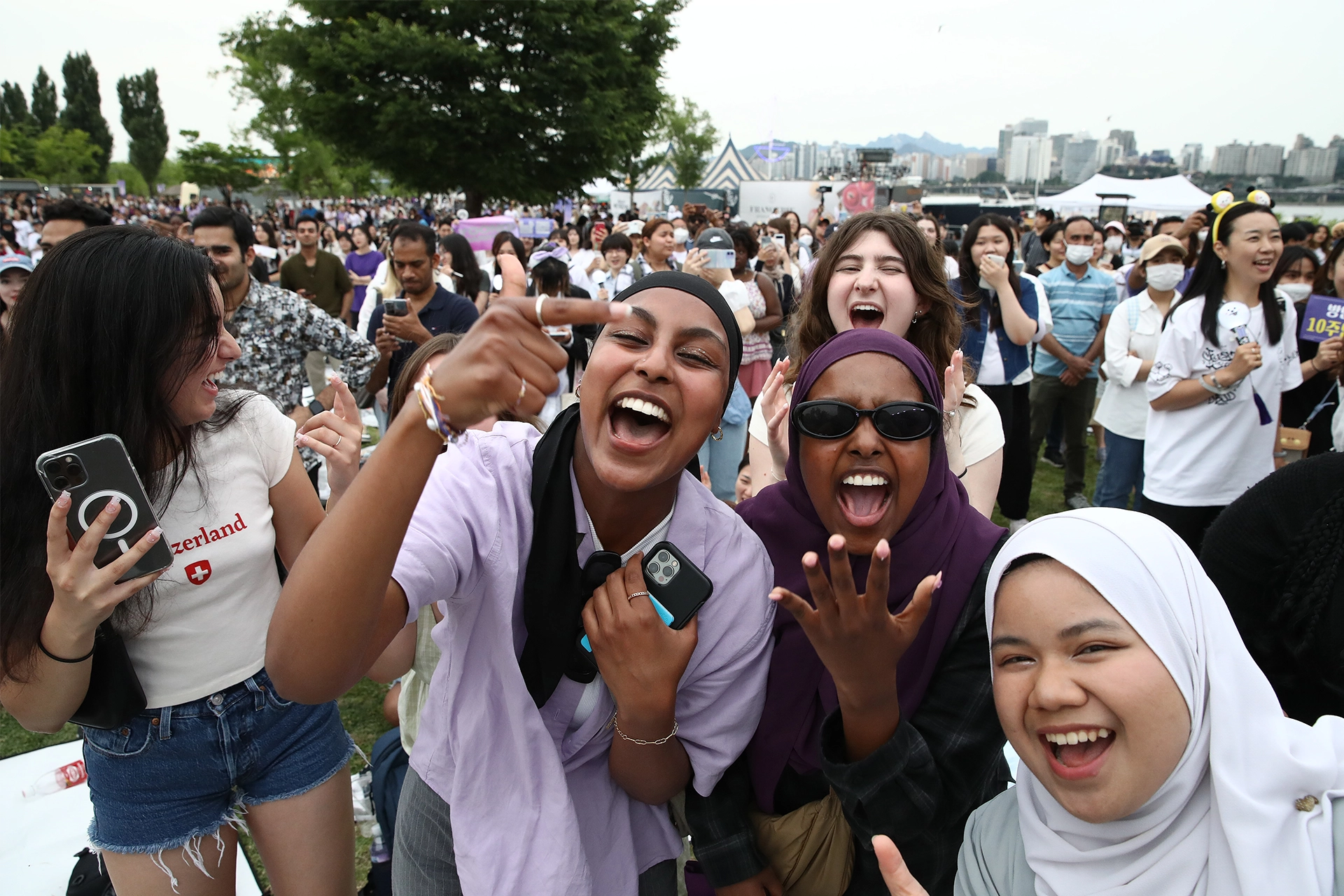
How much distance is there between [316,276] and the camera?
8328 mm

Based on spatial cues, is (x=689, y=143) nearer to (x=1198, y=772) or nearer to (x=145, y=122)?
(x=145, y=122)

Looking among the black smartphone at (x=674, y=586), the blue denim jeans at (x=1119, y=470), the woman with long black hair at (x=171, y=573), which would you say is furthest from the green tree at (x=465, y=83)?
the black smartphone at (x=674, y=586)

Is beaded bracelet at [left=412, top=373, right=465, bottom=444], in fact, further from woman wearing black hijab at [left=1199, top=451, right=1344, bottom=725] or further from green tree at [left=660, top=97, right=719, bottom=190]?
green tree at [left=660, top=97, right=719, bottom=190]

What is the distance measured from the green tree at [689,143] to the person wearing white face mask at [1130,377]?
68889 millimetres

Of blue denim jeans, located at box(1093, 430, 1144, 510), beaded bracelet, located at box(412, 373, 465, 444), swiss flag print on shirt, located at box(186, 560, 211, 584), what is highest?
beaded bracelet, located at box(412, 373, 465, 444)

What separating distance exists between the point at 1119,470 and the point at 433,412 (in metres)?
5.53

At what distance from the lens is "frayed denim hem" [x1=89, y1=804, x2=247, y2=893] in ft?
6.14

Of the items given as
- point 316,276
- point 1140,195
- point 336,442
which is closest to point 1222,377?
point 336,442

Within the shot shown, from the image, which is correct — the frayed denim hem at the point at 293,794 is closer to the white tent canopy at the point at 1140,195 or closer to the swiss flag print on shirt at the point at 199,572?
the swiss flag print on shirt at the point at 199,572

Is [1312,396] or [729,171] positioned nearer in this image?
[1312,396]

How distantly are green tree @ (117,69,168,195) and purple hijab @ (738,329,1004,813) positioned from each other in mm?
93531

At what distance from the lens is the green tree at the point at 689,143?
7200cm

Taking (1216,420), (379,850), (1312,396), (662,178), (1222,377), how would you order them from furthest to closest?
1. (662,178)
2. (1312,396)
3. (1216,420)
4. (1222,377)
5. (379,850)

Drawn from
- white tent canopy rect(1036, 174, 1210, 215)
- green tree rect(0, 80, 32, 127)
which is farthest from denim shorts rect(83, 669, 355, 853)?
green tree rect(0, 80, 32, 127)
